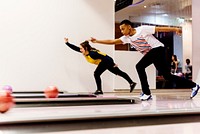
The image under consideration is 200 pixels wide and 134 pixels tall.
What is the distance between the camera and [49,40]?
681cm

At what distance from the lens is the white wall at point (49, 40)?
21.2ft

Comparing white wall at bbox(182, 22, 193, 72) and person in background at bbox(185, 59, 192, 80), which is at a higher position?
white wall at bbox(182, 22, 193, 72)

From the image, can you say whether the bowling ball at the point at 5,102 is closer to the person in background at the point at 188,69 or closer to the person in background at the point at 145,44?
the person in background at the point at 145,44

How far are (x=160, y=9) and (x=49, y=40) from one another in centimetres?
591

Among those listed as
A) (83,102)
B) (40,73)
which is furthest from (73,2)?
(83,102)

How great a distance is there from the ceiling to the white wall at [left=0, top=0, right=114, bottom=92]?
2.99 m

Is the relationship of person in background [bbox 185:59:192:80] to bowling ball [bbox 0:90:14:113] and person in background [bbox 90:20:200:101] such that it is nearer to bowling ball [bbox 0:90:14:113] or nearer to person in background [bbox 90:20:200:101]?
person in background [bbox 90:20:200:101]

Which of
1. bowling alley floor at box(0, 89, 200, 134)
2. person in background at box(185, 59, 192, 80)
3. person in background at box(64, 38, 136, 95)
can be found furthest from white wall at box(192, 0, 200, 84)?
bowling alley floor at box(0, 89, 200, 134)

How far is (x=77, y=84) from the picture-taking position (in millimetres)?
7004

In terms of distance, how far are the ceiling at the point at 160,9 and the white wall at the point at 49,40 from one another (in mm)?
2993

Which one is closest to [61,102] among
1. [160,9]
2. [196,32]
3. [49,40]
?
[49,40]

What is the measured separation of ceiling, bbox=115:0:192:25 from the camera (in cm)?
1034

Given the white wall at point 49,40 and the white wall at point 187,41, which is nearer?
the white wall at point 49,40

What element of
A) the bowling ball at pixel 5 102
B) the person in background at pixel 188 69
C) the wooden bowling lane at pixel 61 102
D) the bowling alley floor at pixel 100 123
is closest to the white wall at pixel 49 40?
the wooden bowling lane at pixel 61 102
